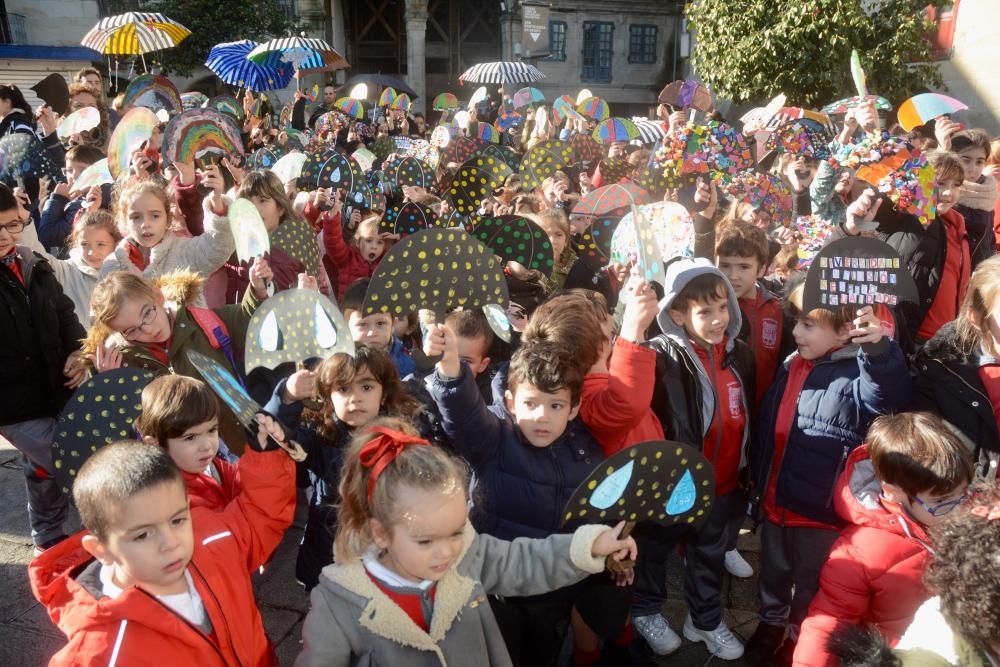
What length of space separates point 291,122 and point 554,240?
8634mm

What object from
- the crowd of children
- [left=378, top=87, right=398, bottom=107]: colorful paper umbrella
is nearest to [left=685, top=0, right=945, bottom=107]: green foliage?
[left=378, top=87, right=398, bottom=107]: colorful paper umbrella

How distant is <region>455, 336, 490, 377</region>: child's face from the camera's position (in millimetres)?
2834

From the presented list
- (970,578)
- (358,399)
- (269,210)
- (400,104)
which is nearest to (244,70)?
(400,104)

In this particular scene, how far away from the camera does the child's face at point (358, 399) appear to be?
8.24 ft

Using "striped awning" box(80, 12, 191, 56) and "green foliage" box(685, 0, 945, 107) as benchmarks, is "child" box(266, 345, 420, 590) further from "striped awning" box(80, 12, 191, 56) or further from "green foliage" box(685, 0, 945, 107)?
"green foliage" box(685, 0, 945, 107)

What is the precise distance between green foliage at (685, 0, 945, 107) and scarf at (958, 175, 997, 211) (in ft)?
26.5

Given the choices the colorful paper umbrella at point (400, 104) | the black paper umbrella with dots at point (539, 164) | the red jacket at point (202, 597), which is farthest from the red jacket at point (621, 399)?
the colorful paper umbrella at point (400, 104)

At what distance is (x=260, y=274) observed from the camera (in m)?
2.99

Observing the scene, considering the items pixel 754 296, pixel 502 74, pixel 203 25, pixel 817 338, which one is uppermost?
pixel 203 25

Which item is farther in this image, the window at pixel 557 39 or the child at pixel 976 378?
the window at pixel 557 39

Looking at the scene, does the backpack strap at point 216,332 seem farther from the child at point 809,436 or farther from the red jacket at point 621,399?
the child at point 809,436

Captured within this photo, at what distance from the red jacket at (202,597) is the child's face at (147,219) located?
207 cm

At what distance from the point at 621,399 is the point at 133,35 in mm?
9920

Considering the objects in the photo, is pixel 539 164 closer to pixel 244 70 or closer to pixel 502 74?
pixel 244 70
